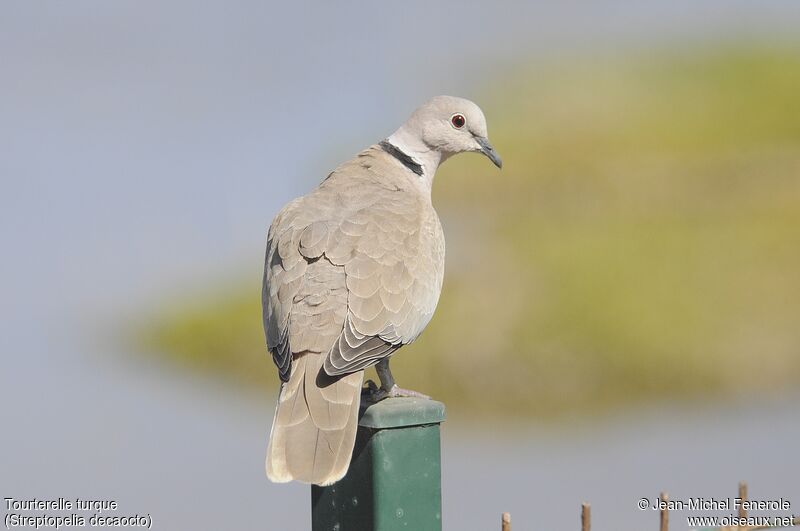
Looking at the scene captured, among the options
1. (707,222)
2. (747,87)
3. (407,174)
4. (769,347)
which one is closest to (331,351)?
(407,174)

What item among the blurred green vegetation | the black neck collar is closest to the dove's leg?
the black neck collar

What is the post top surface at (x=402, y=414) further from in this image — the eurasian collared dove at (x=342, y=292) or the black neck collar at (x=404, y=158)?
the black neck collar at (x=404, y=158)

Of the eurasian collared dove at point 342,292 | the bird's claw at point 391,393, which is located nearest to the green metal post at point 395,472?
the eurasian collared dove at point 342,292

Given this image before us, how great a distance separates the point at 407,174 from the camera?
481cm

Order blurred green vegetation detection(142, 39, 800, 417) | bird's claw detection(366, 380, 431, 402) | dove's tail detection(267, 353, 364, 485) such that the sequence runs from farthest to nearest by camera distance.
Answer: blurred green vegetation detection(142, 39, 800, 417) < bird's claw detection(366, 380, 431, 402) < dove's tail detection(267, 353, 364, 485)

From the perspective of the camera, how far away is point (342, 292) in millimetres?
3898

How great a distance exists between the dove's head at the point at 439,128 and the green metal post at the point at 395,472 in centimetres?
167

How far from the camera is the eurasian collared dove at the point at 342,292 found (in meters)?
3.52

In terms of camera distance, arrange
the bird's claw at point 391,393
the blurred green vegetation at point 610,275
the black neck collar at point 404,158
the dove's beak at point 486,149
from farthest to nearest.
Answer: the blurred green vegetation at point 610,275 → the dove's beak at point 486,149 → the black neck collar at point 404,158 → the bird's claw at point 391,393

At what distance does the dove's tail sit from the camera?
3449 mm

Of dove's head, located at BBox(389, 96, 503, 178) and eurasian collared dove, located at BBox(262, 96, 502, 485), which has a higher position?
dove's head, located at BBox(389, 96, 503, 178)

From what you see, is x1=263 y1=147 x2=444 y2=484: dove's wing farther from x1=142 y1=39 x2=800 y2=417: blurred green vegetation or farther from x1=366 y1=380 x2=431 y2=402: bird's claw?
x1=142 y1=39 x2=800 y2=417: blurred green vegetation

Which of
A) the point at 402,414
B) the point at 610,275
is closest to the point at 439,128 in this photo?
the point at 402,414

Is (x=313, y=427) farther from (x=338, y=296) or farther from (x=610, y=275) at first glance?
(x=610, y=275)
